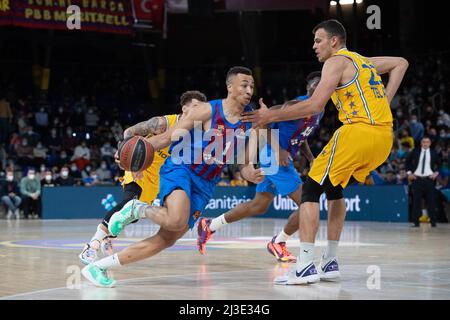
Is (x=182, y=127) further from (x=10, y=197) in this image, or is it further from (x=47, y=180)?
(x=47, y=180)

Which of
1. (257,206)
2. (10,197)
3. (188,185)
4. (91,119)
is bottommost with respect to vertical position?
(10,197)

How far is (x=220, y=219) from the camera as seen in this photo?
9945mm

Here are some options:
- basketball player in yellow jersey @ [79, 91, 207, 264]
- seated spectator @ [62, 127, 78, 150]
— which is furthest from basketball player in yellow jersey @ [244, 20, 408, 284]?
seated spectator @ [62, 127, 78, 150]

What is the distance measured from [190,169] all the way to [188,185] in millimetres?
195

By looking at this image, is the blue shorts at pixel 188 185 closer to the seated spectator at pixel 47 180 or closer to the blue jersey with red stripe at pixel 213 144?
the blue jersey with red stripe at pixel 213 144

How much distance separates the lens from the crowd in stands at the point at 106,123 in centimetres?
2298

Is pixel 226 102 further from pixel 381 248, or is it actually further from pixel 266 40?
pixel 266 40

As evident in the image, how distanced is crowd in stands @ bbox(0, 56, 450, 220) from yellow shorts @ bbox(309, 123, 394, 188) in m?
12.7

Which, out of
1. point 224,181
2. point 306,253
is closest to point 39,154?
point 224,181

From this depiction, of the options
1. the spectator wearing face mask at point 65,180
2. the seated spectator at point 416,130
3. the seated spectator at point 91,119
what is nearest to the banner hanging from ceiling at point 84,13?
the seated spectator at point 91,119

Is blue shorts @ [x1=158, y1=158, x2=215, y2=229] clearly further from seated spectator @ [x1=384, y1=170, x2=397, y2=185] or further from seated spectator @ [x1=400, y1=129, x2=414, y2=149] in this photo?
seated spectator @ [x1=400, y1=129, x2=414, y2=149]

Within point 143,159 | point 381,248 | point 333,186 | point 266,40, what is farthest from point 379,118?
point 266,40

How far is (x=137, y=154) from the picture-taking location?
686cm
